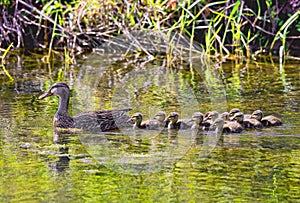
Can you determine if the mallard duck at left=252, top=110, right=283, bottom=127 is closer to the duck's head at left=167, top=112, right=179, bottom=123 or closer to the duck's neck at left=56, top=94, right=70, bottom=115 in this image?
the duck's head at left=167, top=112, right=179, bottom=123

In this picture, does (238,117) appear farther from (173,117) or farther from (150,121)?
(150,121)

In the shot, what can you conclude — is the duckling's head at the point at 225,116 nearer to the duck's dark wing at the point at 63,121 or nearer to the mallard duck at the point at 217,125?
the mallard duck at the point at 217,125

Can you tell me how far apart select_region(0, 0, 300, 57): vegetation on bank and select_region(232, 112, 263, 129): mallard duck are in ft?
11.7

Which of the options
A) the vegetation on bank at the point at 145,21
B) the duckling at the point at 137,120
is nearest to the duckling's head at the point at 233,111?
the duckling at the point at 137,120

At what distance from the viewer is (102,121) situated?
6.98 metres

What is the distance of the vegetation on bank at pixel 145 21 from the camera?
10.7 metres

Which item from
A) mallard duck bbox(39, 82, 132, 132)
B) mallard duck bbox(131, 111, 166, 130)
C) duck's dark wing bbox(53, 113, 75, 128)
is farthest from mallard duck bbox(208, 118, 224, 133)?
duck's dark wing bbox(53, 113, 75, 128)

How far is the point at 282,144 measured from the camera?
6.24 meters

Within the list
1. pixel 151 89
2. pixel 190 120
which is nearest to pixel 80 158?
pixel 190 120

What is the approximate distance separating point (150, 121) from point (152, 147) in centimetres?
68

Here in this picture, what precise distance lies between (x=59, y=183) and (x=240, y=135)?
188 centimetres

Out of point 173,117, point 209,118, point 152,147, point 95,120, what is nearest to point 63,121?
point 95,120

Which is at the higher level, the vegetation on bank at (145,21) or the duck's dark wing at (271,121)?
the vegetation on bank at (145,21)

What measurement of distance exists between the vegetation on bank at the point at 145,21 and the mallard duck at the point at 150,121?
345cm
